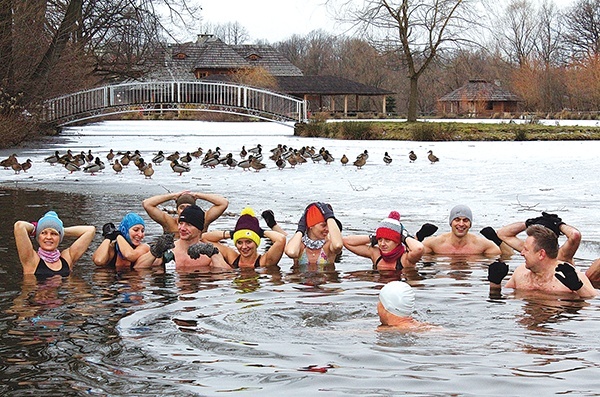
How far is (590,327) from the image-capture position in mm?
7965

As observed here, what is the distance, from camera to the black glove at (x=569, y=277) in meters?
9.05

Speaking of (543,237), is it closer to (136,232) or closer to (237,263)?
(237,263)

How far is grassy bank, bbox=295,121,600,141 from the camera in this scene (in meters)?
39.4

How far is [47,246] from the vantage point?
1023cm

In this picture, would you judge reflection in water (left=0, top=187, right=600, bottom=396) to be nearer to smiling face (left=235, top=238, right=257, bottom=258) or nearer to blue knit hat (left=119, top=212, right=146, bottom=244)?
smiling face (left=235, top=238, right=257, bottom=258)

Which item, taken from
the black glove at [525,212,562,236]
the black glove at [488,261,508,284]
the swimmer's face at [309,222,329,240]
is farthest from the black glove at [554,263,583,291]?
the swimmer's face at [309,222,329,240]

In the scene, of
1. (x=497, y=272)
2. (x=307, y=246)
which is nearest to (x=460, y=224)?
(x=307, y=246)

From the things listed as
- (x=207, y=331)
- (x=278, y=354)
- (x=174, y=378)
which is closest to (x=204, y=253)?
(x=207, y=331)

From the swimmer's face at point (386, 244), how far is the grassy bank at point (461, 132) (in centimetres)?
2886

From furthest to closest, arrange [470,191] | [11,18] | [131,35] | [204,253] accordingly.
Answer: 1. [131,35]
2. [11,18]
3. [470,191]
4. [204,253]

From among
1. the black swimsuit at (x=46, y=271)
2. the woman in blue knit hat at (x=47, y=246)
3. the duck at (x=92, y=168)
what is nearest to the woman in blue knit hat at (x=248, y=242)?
the woman in blue knit hat at (x=47, y=246)

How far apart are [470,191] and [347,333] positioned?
11.1 metres

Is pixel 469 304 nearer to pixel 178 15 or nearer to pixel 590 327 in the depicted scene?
pixel 590 327

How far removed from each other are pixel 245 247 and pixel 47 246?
216cm
